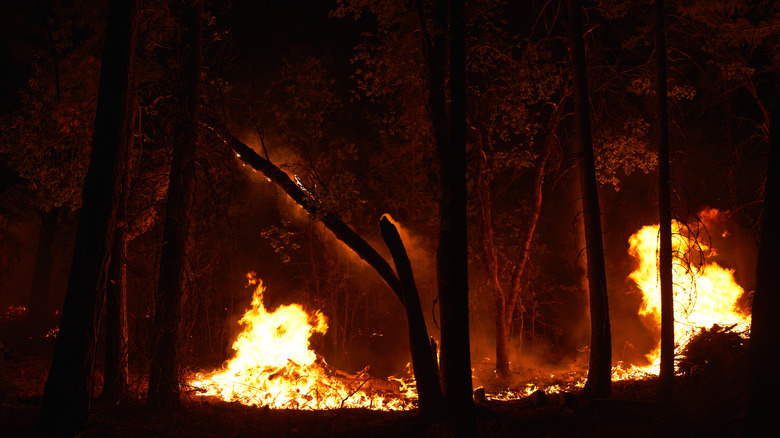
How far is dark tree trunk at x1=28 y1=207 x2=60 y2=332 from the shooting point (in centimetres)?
2461

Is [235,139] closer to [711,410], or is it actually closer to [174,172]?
[174,172]

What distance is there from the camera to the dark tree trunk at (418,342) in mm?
9586

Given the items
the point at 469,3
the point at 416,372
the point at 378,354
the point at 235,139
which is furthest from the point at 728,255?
the point at 235,139

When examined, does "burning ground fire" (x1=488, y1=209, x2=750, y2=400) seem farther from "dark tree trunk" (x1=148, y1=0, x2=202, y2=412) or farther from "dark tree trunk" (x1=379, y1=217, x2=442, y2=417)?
"dark tree trunk" (x1=148, y1=0, x2=202, y2=412)

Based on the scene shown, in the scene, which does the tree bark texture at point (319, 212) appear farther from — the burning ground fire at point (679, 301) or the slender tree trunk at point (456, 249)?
the burning ground fire at point (679, 301)

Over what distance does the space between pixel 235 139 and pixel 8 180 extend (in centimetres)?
1484

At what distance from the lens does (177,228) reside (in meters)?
9.88

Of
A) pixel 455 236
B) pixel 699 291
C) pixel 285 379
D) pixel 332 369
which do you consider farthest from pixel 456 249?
pixel 699 291

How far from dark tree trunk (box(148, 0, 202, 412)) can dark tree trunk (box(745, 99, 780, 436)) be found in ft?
30.8

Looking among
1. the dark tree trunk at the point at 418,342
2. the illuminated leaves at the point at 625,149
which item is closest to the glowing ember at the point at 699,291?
the illuminated leaves at the point at 625,149

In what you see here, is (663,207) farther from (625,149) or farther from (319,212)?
(319,212)

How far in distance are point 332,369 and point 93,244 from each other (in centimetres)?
1063

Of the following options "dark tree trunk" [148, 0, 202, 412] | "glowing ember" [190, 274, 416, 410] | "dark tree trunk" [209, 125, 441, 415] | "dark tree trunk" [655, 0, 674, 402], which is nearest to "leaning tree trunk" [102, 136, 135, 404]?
"dark tree trunk" [148, 0, 202, 412]

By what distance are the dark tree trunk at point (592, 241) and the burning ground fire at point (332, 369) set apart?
1.52m
